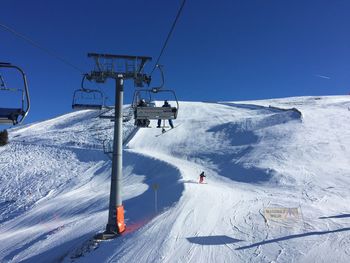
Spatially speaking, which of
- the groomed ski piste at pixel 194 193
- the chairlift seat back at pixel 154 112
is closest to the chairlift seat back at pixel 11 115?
the groomed ski piste at pixel 194 193

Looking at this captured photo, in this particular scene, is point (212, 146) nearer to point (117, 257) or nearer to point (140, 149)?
point (140, 149)

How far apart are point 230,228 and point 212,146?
21.1 m

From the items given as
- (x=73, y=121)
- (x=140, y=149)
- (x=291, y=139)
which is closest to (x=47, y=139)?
(x=73, y=121)

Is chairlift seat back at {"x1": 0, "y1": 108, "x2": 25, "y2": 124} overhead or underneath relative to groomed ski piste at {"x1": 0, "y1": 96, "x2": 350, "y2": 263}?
overhead

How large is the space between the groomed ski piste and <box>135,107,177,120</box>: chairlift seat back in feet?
12.7

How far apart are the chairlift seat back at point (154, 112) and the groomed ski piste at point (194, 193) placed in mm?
3864

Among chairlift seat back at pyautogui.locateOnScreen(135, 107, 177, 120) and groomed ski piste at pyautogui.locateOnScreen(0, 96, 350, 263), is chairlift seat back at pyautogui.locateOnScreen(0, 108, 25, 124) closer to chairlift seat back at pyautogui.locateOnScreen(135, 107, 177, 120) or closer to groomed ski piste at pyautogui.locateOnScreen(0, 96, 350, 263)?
groomed ski piste at pyautogui.locateOnScreen(0, 96, 350, 263)

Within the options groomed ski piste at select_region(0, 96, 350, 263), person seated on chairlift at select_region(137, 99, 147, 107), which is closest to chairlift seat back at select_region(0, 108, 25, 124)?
groomed ski piste at select_region(0, 96, 350, 263)

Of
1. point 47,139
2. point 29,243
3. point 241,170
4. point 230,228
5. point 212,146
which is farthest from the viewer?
point 47,139

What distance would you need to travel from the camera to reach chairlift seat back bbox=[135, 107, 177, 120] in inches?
580

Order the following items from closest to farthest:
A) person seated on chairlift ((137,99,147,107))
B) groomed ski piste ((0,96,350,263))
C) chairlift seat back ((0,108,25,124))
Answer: chairlift seat back ((0,108,25,124)) < groomed ski piste ((0,96,350,263)) < person seated on chairlift ((137,99,147,107))

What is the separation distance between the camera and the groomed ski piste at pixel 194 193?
11688mm

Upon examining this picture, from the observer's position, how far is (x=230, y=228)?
12758mm

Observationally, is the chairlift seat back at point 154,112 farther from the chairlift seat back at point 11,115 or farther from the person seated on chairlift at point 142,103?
the chairlift seat back at point 11,115
